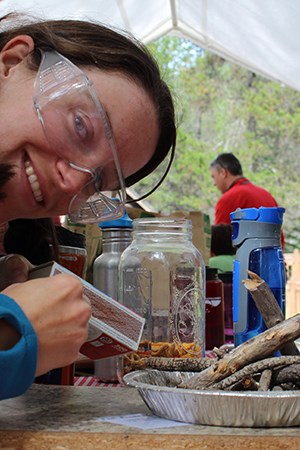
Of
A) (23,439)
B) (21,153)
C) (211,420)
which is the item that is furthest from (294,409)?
(21,153)

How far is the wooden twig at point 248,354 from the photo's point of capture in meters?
0.77

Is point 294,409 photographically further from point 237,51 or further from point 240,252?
point 237,51

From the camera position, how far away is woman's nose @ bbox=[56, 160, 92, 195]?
97 cm

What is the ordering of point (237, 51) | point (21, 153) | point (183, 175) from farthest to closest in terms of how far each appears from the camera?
1. point (183, 175)
2. point (237, 51)
3. point (21, 153)

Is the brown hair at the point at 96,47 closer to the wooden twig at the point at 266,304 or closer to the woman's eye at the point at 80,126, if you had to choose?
the woman's eye at the point at 80,126

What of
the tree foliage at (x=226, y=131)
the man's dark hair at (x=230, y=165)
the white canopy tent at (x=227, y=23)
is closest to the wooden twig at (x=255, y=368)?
the white canopy tent at (x=227, y=23)

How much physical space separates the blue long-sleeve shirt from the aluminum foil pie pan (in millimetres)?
142

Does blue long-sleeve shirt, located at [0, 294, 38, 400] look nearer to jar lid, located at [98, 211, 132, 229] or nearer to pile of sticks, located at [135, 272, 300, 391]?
pile of sticks, located at [135, 272, 300, 391]

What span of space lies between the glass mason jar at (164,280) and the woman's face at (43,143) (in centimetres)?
14

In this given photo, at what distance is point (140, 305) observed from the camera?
1.21 meters

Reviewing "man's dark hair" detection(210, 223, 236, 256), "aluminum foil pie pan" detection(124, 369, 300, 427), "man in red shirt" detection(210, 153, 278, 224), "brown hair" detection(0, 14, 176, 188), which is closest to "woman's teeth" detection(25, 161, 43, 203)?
"brown hair" detection(0, 14, 176, 188)

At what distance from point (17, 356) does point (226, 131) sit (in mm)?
12325

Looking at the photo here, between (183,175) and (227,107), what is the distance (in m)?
1.64

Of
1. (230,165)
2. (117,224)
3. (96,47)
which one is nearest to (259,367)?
(96,47)
